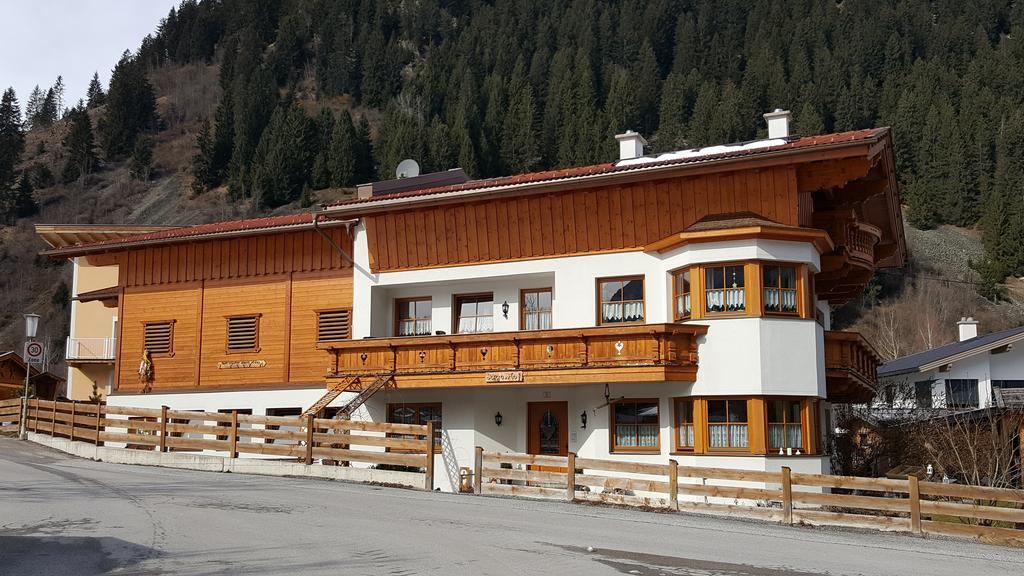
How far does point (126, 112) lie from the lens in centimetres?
13338

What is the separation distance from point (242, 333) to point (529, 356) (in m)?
11.2

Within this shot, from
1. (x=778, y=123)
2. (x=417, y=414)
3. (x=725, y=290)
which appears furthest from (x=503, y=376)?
(x=778, y=123)

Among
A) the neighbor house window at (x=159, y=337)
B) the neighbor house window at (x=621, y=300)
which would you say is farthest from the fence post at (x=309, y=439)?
the neighbor house window at (x=159, y=337)

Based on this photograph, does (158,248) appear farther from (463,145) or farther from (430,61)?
(430,61)

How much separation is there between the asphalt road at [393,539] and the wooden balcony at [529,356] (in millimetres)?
4630

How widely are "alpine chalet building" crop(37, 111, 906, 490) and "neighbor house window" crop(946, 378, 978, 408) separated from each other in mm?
11593

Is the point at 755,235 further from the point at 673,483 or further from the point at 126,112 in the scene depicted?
the point at 126,112

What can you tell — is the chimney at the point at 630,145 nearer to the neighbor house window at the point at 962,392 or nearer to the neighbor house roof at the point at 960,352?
the neighbor house roof at the point at 960,352

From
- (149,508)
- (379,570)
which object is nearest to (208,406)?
(149,508)

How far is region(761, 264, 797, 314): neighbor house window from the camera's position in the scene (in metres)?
23.9

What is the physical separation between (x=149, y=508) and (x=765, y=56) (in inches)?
4562

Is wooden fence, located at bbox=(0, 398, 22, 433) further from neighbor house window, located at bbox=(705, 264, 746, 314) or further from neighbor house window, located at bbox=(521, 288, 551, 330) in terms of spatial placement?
neighbor house window, located at bbox=(705, 264, 746, 314)

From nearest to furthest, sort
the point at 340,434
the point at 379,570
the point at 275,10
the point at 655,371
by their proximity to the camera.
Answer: the point at 379,570 < the point at 655,371 < the point at 340,434 < the point at 275,10

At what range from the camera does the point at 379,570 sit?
1205cm
